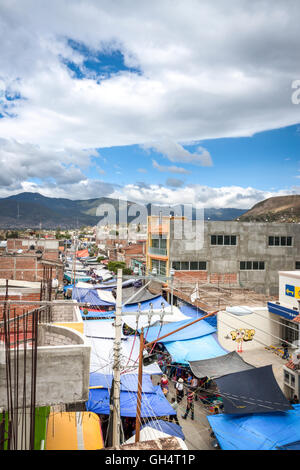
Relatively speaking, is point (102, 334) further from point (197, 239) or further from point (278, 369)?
point (197, 239)

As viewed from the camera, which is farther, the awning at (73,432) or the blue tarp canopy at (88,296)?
the blue tarp canopy at (88,296)

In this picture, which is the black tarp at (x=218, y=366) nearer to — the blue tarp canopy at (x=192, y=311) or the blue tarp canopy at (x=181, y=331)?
the blue tarp canopy at (x=181, y=331)

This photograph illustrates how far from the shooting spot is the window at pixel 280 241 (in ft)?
124

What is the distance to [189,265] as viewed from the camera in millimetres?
34875

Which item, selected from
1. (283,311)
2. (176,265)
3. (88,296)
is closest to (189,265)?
(176,265)

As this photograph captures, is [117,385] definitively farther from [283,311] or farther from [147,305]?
[147,305]

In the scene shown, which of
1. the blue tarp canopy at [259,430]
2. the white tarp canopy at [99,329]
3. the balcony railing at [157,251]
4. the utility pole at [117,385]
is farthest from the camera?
the balcony railing at [157,251]

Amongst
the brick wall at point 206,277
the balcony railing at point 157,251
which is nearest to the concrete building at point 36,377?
the brick wall at point 206,277

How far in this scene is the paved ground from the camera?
38.9 ft

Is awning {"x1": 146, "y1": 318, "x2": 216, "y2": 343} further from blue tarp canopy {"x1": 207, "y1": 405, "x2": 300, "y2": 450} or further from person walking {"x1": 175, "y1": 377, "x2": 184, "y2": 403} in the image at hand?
blue tarp canopy {"x1": 207, "y1": 405, "x2": 300, "y2": 450}

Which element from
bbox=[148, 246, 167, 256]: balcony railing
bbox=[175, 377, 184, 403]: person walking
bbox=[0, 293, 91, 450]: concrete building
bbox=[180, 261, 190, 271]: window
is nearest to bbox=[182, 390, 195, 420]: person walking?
bbox=[175, 377, 184, 403]: person walking

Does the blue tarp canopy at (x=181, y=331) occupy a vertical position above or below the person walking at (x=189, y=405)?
above

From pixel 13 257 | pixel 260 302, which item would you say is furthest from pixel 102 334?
pixel 13 257

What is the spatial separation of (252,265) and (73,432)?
103 ft
